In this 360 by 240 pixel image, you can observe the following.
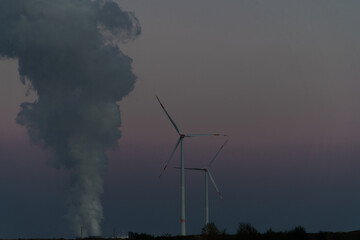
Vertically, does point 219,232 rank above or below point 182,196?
below

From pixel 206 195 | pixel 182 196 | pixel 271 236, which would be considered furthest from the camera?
pixel 206 195

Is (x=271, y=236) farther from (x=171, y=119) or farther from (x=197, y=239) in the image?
(x=171, y=119)

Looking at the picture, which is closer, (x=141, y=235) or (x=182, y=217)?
(x=141, y=235)

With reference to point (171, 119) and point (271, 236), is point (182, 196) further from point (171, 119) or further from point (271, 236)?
point (271, 236)

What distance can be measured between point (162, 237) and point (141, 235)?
591cm

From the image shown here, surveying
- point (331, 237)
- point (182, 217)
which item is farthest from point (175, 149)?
point (331, 237)

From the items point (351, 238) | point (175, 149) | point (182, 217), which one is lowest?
point (351, 238)

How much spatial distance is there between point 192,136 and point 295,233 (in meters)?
58.9

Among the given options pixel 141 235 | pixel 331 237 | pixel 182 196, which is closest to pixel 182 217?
pixel 182 196

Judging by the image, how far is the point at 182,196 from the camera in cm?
17650

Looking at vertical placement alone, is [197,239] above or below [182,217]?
below

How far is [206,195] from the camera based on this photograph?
656 feet

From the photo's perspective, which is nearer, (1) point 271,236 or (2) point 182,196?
(1) point 271,236

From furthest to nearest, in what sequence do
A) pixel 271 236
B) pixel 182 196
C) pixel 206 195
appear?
1. pixel 206 195
2. pixel 182 196
3. pixel 271 236
